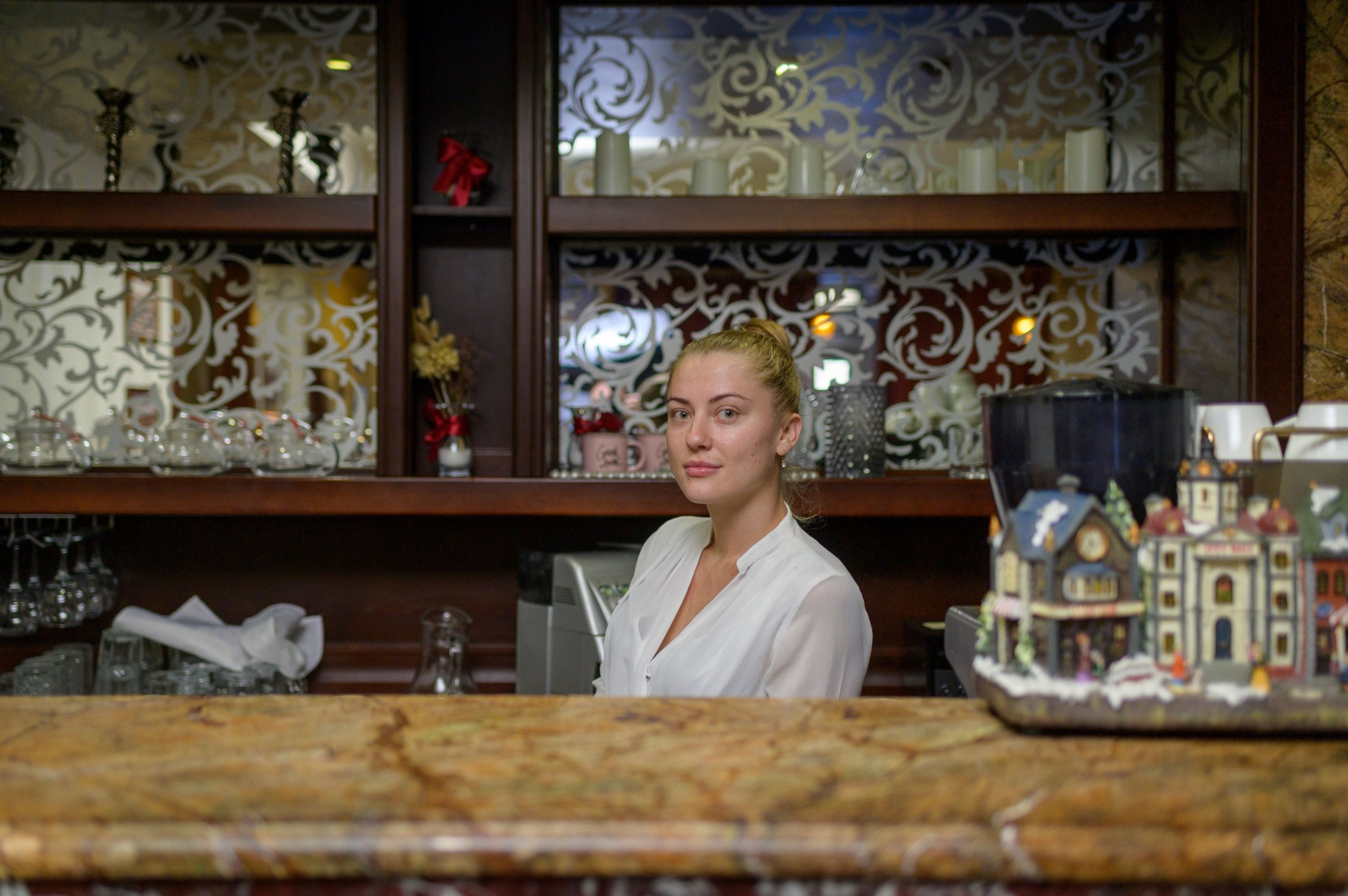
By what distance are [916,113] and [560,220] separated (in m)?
1.07

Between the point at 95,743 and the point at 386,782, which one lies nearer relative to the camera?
the point at 386,782

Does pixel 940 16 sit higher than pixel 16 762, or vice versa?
pixel 940 16

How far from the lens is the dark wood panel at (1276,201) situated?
238 centimetres

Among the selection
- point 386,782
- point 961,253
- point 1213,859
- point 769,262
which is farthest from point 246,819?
point 961,253

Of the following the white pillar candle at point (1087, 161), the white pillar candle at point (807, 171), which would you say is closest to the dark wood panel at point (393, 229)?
the white pillar candle at point (807, 171)

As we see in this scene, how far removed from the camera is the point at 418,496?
2428 millimetres

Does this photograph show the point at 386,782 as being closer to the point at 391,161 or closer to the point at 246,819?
the point at 246,819

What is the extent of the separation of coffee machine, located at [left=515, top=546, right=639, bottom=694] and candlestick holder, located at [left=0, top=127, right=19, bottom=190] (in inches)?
68.5

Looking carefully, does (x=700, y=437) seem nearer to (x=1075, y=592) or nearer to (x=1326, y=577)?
(x=1075, y=592)

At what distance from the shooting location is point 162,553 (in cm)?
284

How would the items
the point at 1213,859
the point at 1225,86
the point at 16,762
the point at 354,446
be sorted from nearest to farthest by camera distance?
1. the point at 1213,859
2. the point at 16,762
3. the point at 1225,86
4. the point at 354,446

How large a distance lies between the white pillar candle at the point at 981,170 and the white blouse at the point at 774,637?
135 centimetres

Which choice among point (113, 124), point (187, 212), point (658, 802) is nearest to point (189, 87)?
point (113, 124)

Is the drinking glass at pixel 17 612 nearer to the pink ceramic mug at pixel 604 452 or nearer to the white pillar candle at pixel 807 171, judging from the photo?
the pink ceramic mug at pixel 604 452
